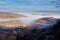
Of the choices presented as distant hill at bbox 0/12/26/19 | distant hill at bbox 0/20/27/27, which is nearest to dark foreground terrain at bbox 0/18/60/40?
distant hill at bbox 0/20/27/27

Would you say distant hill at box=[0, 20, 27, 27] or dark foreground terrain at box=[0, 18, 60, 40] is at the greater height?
distant hill at box=[0, 20, 27, 27]

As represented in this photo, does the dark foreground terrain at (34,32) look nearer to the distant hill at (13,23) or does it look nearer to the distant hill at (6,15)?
the distant hill at (13,23)

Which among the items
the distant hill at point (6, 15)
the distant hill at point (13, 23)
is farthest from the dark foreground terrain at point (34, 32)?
the distant hill at point (6, 15)

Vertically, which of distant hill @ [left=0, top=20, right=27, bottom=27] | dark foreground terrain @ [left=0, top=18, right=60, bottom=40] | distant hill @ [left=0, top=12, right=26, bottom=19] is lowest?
dark foreground terrain @ [left=0, top=18, right=60, bottom=40]

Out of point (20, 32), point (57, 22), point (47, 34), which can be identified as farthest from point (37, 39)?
point (57, 22)

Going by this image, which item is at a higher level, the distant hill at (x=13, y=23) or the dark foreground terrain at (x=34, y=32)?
the distant hill at (x=13, y=23)

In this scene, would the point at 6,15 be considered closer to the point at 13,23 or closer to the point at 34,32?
the point at 13,23

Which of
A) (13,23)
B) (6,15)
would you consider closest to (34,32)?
(13,23)

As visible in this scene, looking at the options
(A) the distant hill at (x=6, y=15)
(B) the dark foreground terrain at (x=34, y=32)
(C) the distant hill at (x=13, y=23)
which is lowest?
(B) the dark foreground terrain at (x=34, y=32)

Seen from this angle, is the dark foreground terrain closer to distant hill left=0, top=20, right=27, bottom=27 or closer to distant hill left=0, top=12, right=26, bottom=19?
distant hill left=0, top=20, right=27, bottom=27

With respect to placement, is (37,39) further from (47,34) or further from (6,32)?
(6,32)
